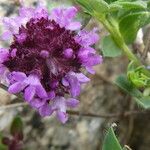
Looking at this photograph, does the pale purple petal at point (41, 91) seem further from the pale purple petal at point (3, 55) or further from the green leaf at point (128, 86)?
the green leaf at point (128, 86)

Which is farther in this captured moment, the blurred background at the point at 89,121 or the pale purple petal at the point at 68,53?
the blurred background at the point at 89,121

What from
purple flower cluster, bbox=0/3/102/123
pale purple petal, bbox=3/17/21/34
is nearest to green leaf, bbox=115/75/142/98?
purple flower cluster, bbox=0/3/102/123

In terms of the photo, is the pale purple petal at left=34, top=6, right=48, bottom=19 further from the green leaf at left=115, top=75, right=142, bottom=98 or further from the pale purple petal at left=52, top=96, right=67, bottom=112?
the green leaf at left=115, top=75, right=142, bottom=98

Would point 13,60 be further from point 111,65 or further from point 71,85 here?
point 111,65

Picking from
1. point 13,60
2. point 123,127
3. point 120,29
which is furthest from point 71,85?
point 123,127

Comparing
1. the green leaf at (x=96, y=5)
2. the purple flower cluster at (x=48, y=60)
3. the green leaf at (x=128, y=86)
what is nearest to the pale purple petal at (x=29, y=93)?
the purple flower cluster at (x=48, y=60)

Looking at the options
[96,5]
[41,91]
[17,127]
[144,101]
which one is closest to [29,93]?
[41,91]

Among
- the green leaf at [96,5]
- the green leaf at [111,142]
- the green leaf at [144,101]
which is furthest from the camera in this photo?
the green leaf at [144,101]
